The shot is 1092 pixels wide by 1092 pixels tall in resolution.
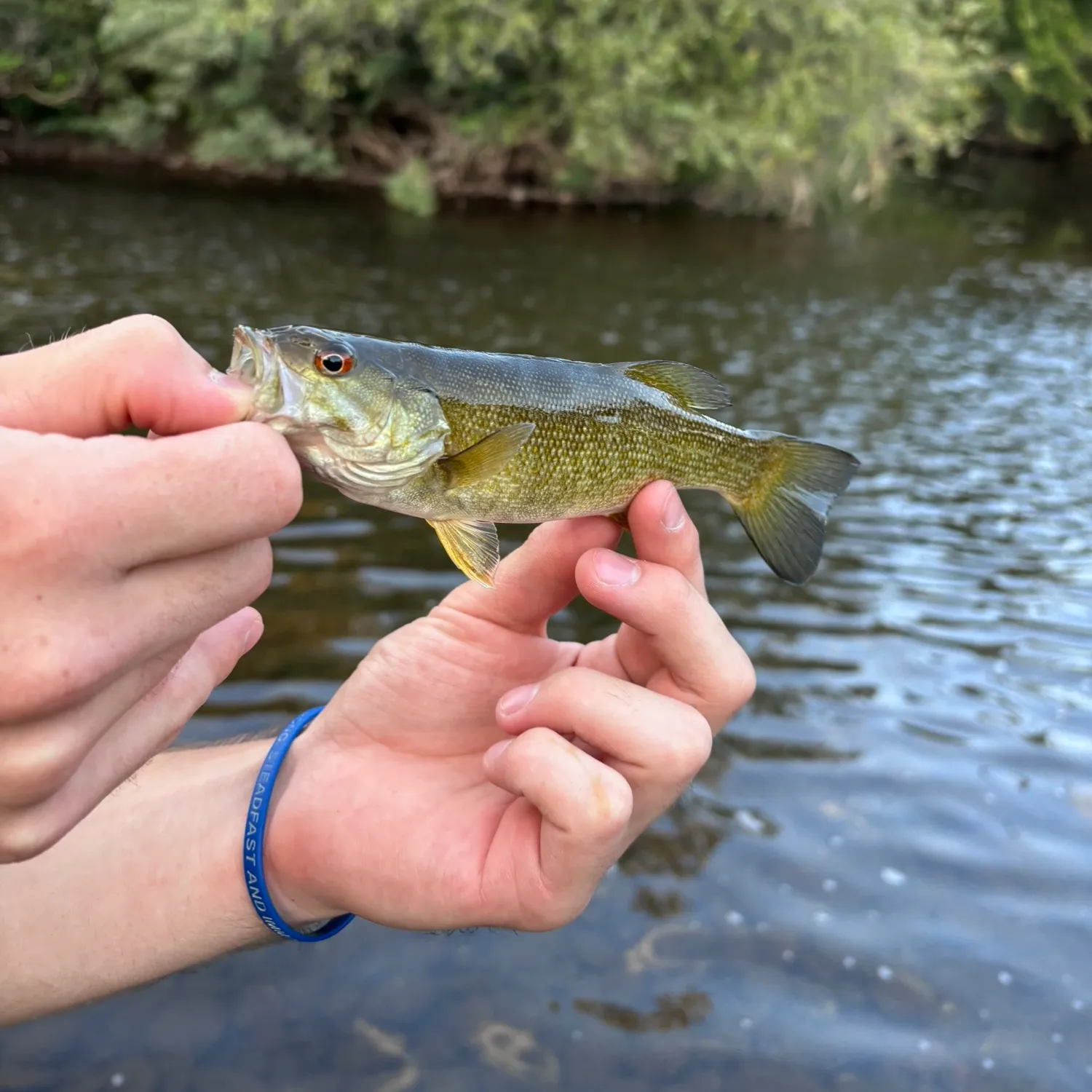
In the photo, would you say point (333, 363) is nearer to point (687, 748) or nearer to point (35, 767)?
point (35, 767)

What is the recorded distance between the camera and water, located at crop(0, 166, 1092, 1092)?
3766mm

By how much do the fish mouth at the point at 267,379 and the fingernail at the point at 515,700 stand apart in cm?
88

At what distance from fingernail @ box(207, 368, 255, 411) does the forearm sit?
145cm

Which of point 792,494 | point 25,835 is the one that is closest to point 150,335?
point 25,835

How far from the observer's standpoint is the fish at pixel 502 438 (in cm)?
218

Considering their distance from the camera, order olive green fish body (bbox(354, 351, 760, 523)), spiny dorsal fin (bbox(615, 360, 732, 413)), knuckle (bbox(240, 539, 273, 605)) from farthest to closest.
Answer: spiny dorsal fin (bbox(615, 360, 732, 413)), olive green fish body (bbox(354, 351, 760, 523)), knuckle (bbox(240, 539, 273, 605))

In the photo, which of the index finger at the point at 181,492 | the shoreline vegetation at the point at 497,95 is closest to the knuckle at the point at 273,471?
the index finger at the point at 181,492

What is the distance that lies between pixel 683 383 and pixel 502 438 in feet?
2.50

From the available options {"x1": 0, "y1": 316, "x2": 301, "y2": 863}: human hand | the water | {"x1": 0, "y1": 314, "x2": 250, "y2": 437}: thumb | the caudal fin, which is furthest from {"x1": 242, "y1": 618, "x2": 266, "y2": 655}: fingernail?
the water

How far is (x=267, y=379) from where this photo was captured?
202 cm

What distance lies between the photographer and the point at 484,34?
24750 mm

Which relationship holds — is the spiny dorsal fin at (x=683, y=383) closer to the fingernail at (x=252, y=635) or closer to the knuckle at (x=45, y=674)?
the fingernail at (x=252, y=635)

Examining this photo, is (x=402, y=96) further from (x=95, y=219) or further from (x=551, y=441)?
(x=551, y=441)

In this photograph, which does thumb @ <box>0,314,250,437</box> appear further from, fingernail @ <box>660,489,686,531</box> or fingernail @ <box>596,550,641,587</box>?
fingernail @ <box>660,489,686,531</box>
